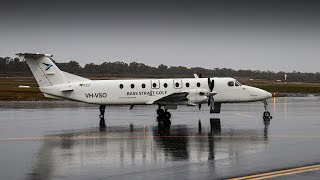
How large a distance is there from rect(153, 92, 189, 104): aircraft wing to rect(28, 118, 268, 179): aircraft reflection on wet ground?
4686 millimetres

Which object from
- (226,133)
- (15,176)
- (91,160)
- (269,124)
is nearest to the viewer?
(15,176)

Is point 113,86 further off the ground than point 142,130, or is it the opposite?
point 113,86

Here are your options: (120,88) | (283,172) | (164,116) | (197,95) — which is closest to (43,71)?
(120,88)

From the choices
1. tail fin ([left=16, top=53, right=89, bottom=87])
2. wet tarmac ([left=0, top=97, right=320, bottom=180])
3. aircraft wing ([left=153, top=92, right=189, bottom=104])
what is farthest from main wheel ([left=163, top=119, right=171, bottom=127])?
tail fin ([left=16, top=53, right=89, bottom=87])

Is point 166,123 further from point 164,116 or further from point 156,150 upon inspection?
point 156,150

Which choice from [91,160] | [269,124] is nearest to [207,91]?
[269,124]

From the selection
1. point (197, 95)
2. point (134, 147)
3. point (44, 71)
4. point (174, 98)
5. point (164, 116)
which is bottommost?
point (134, 147)

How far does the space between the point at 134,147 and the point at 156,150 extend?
4.26 ft

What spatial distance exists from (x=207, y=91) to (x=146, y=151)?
14.2 metres

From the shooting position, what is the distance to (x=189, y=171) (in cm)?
1315

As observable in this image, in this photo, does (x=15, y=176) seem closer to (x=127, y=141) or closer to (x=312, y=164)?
(x=127, y=141)

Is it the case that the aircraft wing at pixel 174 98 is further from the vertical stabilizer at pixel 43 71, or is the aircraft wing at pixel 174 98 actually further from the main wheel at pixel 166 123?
the vertical stabilizer at pixel 43 71

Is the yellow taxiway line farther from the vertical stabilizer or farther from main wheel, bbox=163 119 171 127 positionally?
the vertical stabilizer

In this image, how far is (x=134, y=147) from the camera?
59.9ft
